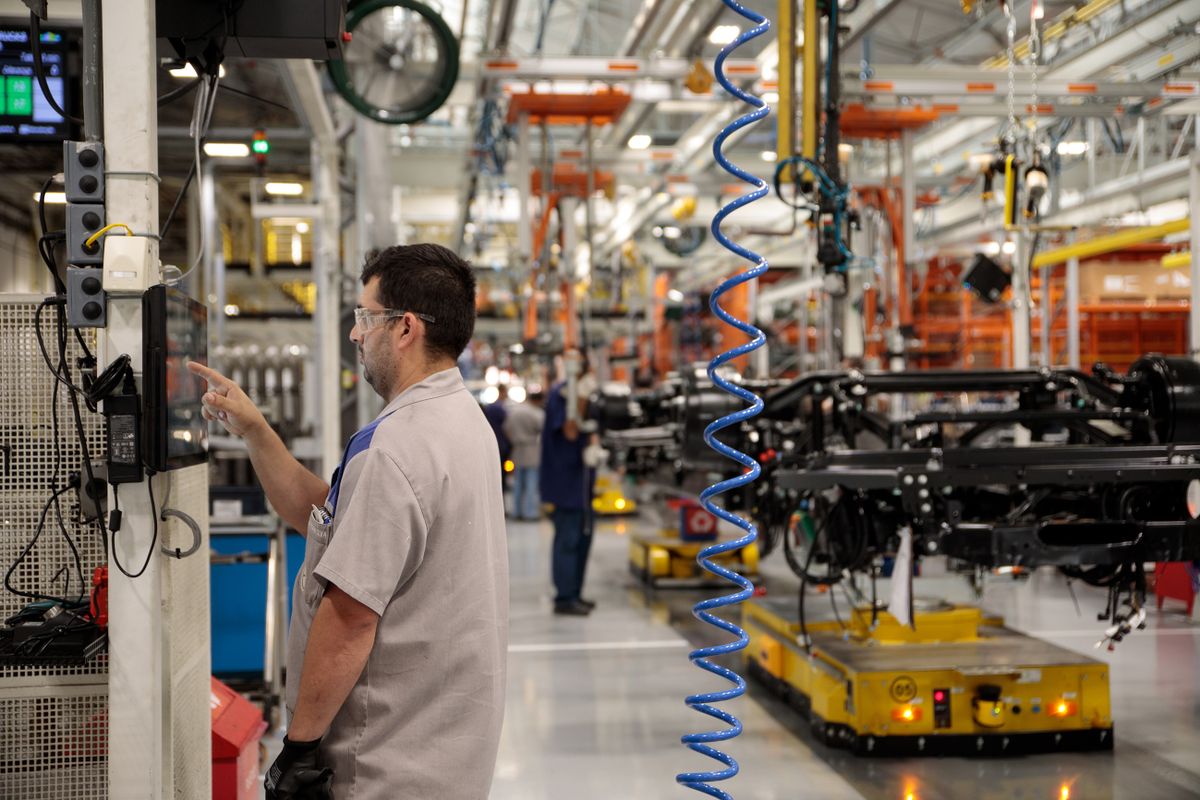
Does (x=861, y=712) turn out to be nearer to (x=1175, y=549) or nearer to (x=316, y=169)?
(x=1175, y=549)

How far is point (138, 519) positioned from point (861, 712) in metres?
3.35

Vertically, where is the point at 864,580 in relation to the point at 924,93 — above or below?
below

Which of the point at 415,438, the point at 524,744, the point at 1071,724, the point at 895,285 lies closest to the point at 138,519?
the point at 415,438

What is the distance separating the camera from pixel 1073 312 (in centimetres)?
1288

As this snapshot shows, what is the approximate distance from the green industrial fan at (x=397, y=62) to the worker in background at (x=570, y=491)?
240 centimetres

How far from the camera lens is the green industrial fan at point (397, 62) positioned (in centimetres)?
664

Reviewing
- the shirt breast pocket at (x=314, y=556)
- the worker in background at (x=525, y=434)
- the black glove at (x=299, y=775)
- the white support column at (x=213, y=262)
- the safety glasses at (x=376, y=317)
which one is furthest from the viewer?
the worker in background at (x=525, y=434)

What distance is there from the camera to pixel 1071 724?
518cm

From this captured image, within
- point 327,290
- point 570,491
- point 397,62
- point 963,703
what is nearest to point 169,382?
point 963,703

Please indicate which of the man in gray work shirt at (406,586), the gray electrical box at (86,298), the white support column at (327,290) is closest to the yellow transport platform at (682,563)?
the white support column at (327,290)

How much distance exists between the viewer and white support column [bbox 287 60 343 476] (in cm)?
724

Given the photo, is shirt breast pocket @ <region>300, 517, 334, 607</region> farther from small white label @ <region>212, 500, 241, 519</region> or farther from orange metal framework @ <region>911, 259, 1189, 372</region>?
orange metal framework @ <region>911, 259, 1189, 372</region>

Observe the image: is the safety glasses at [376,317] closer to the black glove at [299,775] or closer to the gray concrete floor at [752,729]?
the black glove at [299,775]

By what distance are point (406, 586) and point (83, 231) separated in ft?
4.12
